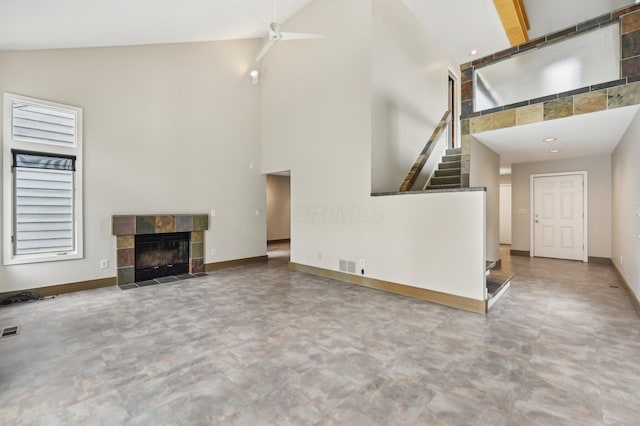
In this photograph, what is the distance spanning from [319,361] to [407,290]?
229 cm

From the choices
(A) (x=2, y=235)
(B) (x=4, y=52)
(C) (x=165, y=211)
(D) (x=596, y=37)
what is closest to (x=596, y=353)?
(D) (x=596, y=37)

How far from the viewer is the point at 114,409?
1.88 meters

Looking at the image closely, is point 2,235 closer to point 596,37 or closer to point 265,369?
point 265,369

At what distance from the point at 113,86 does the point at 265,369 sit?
5200mm

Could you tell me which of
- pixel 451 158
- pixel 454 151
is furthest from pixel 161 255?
pixel 454 151

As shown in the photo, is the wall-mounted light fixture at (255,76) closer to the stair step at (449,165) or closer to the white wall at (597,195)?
the stair step at (449,165)

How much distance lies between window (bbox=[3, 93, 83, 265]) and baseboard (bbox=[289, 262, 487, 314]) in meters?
4.01

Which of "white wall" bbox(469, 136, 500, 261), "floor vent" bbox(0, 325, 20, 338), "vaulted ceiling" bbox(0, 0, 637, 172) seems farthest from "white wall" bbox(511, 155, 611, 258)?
"floor vent" bbox(0, 325, 20, 338)

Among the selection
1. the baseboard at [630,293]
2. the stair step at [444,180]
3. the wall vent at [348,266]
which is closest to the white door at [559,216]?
the baseboard at [630,293]

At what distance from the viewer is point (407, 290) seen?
4.35 meters

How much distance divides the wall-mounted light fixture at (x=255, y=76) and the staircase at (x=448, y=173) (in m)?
4.58

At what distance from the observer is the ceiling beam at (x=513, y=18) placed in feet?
13.9

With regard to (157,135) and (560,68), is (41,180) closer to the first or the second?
(157,135)

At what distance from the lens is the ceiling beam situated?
423 cm
